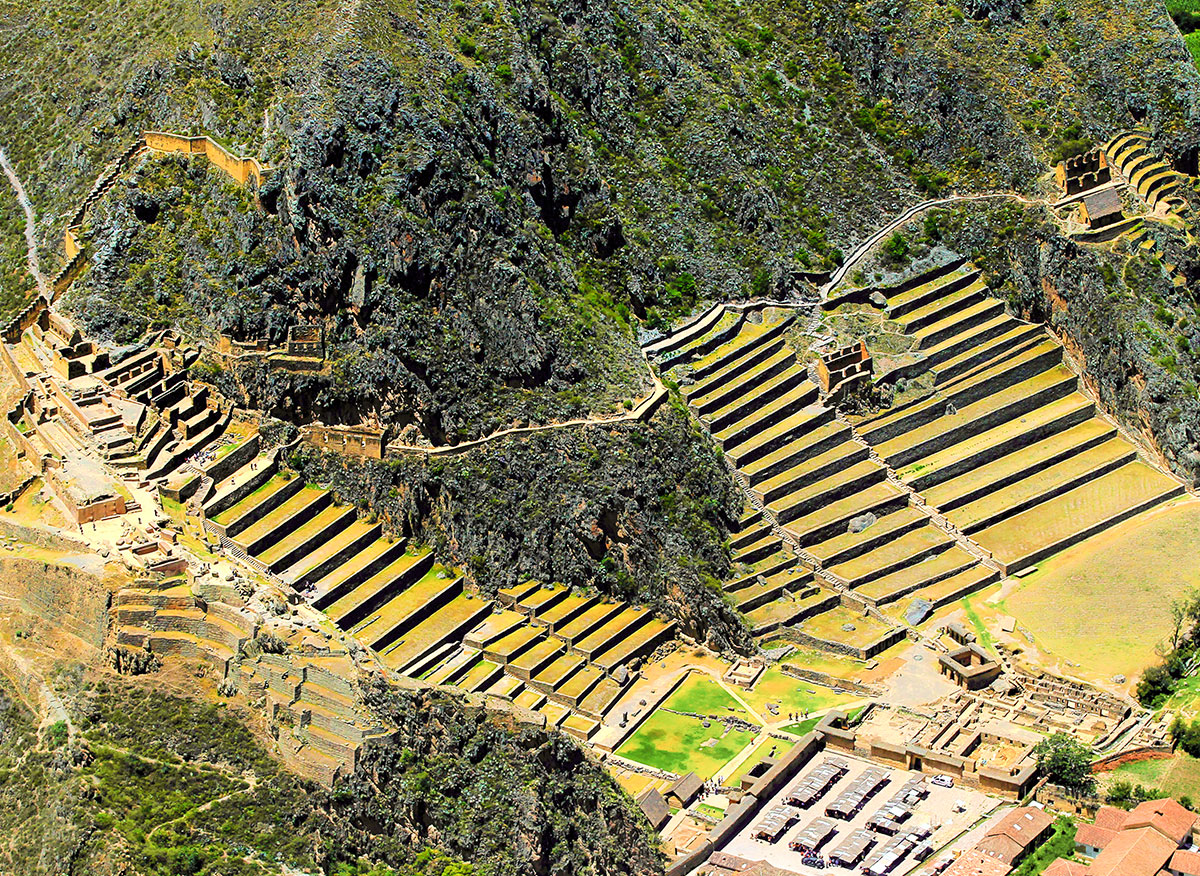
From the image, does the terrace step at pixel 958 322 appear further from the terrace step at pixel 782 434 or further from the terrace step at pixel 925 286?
the terrace step at pixel 782 434

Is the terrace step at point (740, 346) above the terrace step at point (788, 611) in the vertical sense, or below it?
above

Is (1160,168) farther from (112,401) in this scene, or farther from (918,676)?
(112,401)

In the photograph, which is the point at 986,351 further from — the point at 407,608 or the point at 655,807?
the point at 655,807

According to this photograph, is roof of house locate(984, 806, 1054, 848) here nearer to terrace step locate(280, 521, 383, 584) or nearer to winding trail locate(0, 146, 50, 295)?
terrace step locate(280, 521, 383, 584)

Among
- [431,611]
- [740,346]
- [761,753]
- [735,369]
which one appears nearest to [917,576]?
[761,753]

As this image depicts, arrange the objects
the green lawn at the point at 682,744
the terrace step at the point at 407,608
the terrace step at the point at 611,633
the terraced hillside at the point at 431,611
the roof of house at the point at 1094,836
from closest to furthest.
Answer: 1. the roof of house at the point at 1094,836
2. the green lawn at the point at 682,744
3. the terrace step at the point at 407,608
4. the terraced hillside at the point at 431,611
5. the terrace step at the point at 611,633

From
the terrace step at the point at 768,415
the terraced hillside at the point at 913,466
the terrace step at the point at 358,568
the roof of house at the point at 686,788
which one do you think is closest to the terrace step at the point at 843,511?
the terraced hillside at the point at 913,466

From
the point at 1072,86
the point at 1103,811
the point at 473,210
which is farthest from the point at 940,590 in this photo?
the point at 1072,86
